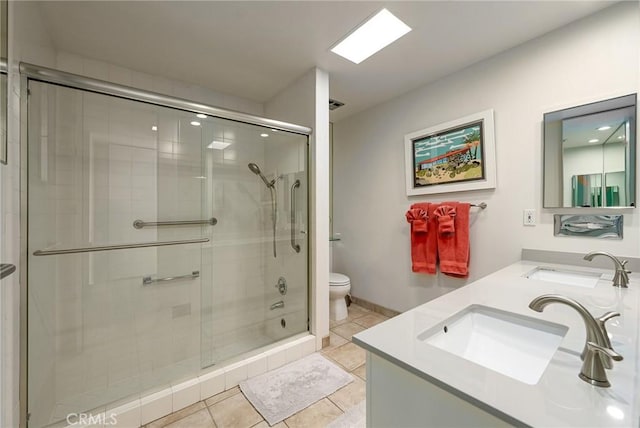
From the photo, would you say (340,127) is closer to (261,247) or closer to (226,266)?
(261,247)

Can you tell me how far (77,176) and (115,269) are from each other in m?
0.66

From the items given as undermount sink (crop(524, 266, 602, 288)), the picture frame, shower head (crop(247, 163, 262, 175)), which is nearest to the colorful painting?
the picture frame

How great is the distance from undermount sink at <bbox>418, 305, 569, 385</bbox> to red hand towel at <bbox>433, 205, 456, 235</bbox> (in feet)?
3.69

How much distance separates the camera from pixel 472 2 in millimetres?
1405

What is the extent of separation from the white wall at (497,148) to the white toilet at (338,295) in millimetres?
355

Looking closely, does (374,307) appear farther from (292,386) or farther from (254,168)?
(254,168)

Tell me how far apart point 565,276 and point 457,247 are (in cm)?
65

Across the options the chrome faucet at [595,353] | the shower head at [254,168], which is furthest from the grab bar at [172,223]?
the chrome faucet at [595,353]

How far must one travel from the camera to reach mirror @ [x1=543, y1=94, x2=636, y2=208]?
136 cm

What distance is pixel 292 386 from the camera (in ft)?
5.19

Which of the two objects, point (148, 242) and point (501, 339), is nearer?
point (501, 339)

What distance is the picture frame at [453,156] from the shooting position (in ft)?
6.21

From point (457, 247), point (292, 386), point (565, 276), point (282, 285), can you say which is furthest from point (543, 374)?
point (282, 285)

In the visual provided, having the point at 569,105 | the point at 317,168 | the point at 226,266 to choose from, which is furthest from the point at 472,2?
the point at 226,266
